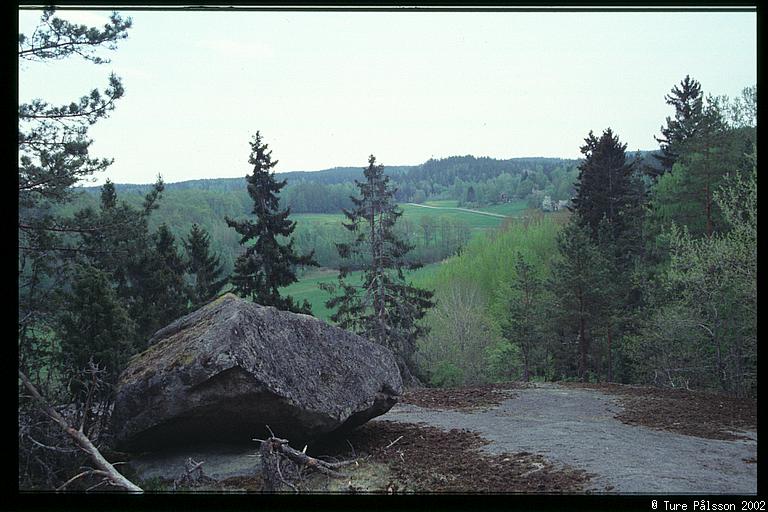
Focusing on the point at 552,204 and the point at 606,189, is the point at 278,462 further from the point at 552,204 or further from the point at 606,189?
the point at 606,189

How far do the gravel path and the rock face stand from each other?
149cm

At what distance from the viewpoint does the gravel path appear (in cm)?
554

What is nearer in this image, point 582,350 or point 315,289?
point 315,289

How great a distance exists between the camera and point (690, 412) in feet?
24.5

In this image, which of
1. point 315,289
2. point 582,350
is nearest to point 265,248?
point 315,289

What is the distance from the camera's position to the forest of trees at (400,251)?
7078mm

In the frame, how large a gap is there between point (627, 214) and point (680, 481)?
5.57m

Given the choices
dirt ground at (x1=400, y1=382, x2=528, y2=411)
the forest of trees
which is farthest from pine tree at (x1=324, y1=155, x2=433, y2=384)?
dirt ground at (x1=400, y1=382, x2=528, y2=411)

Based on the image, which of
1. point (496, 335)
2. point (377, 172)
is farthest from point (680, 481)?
point (496, 335)

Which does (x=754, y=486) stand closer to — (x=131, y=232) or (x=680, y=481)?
(x=680, y=481)

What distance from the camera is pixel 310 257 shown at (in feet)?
34.6

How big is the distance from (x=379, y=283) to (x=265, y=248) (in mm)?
3366

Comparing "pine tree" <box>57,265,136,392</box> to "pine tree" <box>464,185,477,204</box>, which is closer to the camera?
"pine tree" <box>57,265,136,392</box>

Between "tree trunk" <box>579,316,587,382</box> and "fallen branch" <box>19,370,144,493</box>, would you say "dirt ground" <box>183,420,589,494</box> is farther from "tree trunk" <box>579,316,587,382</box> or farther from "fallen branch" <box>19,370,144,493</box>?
"tree trunk" <box>579,316,587,382</box>
